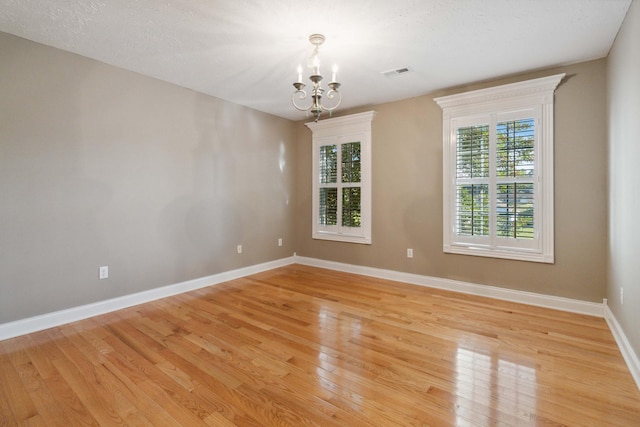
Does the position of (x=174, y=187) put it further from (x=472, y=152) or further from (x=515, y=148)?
(x=515, y=148)

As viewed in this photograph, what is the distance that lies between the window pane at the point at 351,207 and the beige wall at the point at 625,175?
2864 millimetres

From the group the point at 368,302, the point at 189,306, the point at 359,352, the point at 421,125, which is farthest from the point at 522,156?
the point at 189,306

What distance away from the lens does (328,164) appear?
5.11m

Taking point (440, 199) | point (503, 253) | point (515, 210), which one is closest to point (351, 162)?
point (440, 199)

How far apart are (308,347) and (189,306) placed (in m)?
1.63

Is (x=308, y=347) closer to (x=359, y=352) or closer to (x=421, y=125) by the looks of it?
(x=359, y=352)

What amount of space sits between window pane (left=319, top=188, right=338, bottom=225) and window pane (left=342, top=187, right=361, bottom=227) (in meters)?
0.16

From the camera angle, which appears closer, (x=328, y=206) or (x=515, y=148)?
(x=515, y=148)

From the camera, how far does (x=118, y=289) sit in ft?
10.7

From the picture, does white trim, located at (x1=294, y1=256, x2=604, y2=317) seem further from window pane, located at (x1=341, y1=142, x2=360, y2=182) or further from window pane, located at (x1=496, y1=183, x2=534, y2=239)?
window pane, located at (x1=341, y1=142, x2=360, y2=182)

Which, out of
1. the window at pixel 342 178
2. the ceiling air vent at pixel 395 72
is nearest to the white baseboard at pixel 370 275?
the window at pixel 342 178

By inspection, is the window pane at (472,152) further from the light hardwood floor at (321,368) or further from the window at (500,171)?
the light hardwood floor at (321,368)

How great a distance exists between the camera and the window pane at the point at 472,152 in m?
3.62

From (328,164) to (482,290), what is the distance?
2897mm
